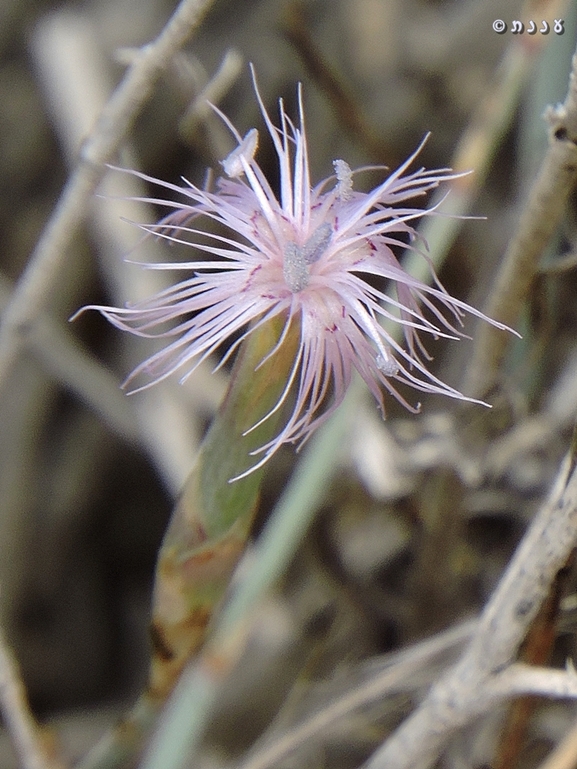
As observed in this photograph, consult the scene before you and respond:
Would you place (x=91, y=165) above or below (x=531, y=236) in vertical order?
above

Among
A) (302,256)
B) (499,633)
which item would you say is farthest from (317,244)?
(499,633)

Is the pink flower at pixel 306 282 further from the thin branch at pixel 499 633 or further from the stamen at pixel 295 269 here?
the thin branch at pixel 499 633

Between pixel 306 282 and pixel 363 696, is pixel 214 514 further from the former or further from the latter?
pixel 363 696

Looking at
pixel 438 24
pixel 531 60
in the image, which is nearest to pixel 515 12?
pixel 438 24

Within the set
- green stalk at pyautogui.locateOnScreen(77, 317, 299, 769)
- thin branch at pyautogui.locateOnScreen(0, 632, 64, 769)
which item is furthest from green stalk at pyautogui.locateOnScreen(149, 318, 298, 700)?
thin branch at pyautogui.locateOnScreen(0, 632, 64, 769)

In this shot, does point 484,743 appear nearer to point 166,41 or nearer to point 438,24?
point 166,41

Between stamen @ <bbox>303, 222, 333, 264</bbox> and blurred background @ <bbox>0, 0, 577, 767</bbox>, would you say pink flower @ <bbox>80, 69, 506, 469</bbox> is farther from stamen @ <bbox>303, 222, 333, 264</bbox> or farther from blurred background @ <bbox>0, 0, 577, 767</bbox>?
blurred background @ <bbox>0, 0, 577, 767</bbox>

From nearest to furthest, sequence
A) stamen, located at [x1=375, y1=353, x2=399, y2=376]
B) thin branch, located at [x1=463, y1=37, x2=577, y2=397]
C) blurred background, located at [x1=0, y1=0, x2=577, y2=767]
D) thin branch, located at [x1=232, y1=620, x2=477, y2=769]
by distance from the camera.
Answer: stamen, located at [x1=375, y1=353, x2=399, y2=376]
thin branch, located at [x1=463, y1=37, x2=577, y2=397]
thin branch, located at [x1=232, y1=620, x2=477, y2=769]
blurred background, located at [x1=0, y1=0, x2=577, y2=767]
